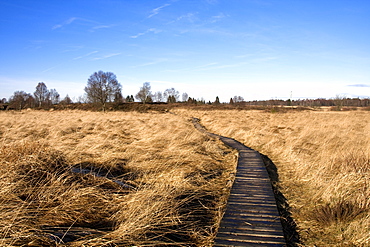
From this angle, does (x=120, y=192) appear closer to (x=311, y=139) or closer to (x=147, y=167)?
(x=147, y=167)

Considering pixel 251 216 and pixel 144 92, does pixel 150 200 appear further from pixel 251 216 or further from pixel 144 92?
pixel 144 92

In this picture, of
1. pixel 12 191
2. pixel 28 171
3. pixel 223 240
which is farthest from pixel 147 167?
pixel 223 240

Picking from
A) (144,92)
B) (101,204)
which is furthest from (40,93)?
(101,204)

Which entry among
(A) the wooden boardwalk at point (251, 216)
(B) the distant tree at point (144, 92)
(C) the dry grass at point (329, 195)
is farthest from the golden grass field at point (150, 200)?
(B) the distant tree at point (144, 92)

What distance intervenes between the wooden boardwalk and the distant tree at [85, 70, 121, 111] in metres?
42.6

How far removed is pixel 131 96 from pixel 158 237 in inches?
3496

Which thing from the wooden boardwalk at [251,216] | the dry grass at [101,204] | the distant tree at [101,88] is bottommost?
the wooden boardwalk at [251,216]

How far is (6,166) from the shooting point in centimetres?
449

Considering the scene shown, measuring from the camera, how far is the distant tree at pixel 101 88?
45.9m

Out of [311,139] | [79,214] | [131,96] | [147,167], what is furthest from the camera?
[131,96]

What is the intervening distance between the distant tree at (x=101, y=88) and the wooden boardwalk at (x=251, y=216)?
42551 millimetres

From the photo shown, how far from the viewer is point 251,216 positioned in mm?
3912

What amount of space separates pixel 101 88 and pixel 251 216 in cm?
4707

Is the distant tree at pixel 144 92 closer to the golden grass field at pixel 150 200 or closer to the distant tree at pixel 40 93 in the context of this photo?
the distant tree at pixel 40 93
